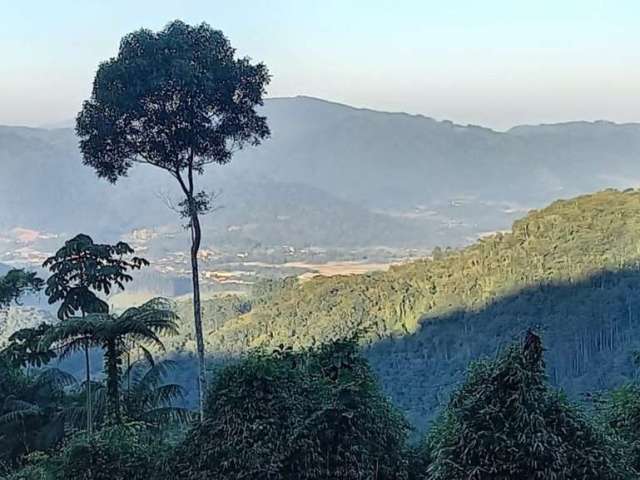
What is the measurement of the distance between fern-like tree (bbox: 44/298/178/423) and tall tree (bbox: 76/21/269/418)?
655mm

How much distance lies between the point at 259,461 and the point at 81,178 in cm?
18427

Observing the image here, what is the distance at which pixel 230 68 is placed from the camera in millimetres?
10531

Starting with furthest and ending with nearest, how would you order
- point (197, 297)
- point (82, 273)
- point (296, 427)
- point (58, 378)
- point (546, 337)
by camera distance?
point (546, 337), point (58, 378), point (82, 273), point (197, 297), point (296, 427)

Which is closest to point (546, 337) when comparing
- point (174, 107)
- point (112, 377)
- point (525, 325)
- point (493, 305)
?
point (525, 325)

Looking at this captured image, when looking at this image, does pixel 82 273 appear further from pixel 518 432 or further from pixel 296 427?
pixel 518 432

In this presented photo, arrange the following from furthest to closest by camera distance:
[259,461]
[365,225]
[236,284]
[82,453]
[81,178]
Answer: [81,178], [365,225], [236,284], [82,453], [259,461]

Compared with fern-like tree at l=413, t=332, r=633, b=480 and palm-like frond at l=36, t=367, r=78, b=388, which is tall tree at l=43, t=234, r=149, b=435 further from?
fern-like tree at l=413, t=332, r=633, b=480

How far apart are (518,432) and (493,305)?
130ft

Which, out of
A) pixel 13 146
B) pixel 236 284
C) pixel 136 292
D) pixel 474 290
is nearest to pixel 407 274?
pixel 474 290

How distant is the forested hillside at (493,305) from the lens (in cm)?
3934

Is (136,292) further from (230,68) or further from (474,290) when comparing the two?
(230,68)

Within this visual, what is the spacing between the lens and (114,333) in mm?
9211

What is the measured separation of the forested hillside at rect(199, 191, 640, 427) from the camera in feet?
129

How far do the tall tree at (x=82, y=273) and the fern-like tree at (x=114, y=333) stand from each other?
92 centimetres
